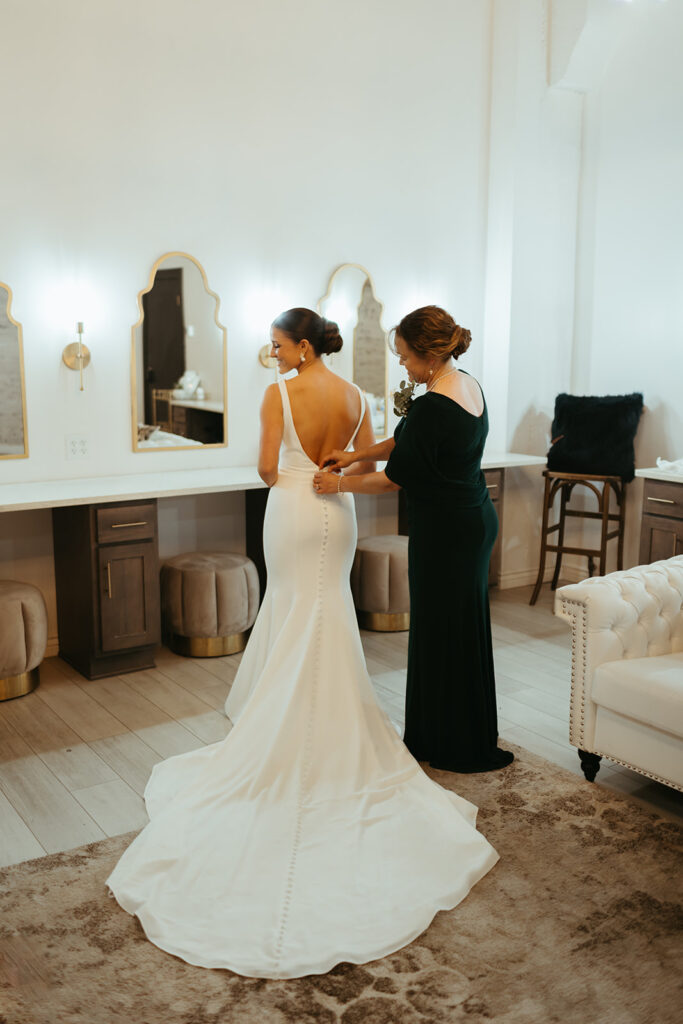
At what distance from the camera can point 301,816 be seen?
284cm

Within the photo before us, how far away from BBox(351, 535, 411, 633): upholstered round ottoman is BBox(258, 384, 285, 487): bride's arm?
1.72 metres

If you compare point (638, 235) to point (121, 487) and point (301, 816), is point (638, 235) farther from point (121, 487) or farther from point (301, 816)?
point (301, 816)

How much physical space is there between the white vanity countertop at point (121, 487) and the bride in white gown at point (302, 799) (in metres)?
1.01

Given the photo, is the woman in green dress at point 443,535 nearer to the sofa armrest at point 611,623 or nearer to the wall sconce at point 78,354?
the sofa armrest at point 611,623

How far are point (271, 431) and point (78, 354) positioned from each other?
1.63 meters

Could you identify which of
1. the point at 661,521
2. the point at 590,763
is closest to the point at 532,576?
the point at 661,521

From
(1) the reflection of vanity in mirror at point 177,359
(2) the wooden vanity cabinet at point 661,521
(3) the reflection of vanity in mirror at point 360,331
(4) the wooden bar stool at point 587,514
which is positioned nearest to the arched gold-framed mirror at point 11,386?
(1) the reflection of vanity in mirror at point 177,359

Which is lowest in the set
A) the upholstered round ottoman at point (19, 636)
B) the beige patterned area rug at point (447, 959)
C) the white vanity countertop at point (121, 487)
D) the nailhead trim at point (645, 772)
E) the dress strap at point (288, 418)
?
the beige patterned area rug at point (447, 959)

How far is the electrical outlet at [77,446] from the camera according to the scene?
15.0 feet

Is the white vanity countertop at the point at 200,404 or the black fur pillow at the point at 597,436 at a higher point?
the white vanity countertop at the point at 200,404

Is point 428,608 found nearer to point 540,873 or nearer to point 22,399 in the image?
point 540,873

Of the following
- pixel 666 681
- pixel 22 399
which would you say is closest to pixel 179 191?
pixel 22 399

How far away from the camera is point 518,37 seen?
5.64m

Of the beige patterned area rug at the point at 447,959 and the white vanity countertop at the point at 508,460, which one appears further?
the white vanity countertop at the point at 508,460
